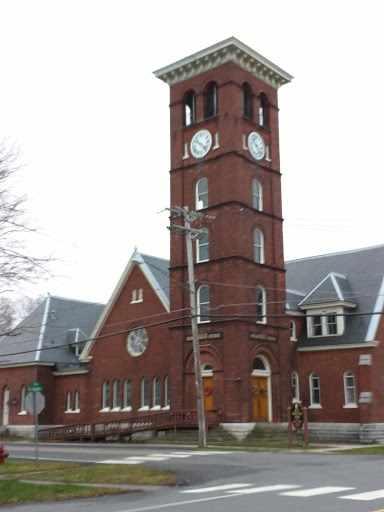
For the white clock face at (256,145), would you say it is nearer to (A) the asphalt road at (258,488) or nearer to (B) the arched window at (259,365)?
(B) the arched window at (259,365)

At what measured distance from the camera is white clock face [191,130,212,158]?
1550 inches

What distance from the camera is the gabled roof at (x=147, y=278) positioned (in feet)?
136

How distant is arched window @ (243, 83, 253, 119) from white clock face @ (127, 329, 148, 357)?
48.8 feet

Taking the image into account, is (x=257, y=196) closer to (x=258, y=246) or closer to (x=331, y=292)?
(x=258, y=246)

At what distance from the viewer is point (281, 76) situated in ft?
140

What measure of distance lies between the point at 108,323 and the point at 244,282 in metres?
12.1

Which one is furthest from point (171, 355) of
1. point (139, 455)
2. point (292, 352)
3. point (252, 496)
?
point (252, 496)

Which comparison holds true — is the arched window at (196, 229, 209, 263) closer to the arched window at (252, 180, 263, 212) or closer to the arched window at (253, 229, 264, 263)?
the arched window at (253, 229, 264, 263)

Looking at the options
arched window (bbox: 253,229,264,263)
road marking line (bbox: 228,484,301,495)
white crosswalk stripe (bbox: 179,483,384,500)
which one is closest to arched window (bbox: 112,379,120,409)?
arched window (bbox: 253,229,264,263)

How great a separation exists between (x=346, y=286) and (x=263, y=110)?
12271 mm

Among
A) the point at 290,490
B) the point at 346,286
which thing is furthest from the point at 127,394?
the point at 290,490

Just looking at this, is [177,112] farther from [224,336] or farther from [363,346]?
[363,346]

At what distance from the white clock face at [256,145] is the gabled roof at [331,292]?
844 cm

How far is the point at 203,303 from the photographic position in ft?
122
